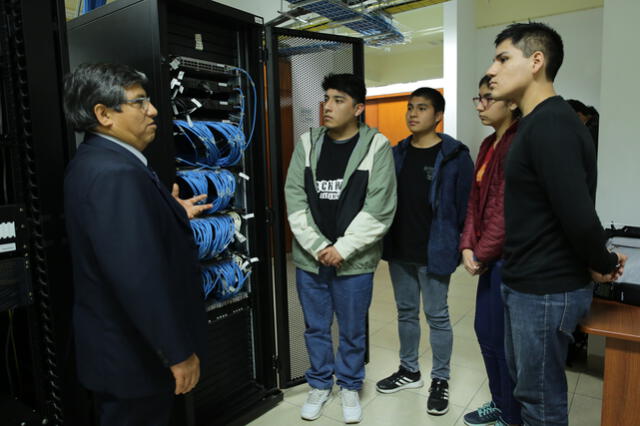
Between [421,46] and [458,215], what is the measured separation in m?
7.13

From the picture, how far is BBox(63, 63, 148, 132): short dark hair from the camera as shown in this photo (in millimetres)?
1266

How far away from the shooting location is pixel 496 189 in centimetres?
184

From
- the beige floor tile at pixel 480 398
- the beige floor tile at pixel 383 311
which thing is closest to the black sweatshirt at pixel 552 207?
the beige floor tile at pixel 480 398

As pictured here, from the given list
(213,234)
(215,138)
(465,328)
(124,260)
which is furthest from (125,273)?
(465,328)

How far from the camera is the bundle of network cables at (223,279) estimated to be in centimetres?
199

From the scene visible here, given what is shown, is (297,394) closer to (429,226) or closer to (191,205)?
(429,226)

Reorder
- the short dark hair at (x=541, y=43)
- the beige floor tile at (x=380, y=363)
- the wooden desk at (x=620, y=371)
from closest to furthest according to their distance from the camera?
the short dark hair at (x=541, y=43) → the wooden desk at (x=620, y=371) → the beige floor tile at (x=380, y=363)

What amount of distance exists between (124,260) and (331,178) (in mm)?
1196

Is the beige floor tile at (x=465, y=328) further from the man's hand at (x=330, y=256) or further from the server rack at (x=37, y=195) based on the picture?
the server rack at (x=37, y=195)

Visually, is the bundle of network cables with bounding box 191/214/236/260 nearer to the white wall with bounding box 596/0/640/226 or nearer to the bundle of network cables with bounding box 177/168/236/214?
the bundle of network cables with bounding box 177/168/236/214

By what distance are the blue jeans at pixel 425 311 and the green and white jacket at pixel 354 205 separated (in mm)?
260

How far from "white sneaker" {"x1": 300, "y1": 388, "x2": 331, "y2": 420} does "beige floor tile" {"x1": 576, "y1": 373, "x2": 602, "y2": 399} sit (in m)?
1.35


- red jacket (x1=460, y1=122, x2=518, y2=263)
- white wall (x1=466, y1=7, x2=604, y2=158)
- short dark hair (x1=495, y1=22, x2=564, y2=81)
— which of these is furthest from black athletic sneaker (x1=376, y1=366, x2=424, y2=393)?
white wall (x1=466, y1=7, x2=604, y2=158)

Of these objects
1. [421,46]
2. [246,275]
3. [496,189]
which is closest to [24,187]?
[246,275]
